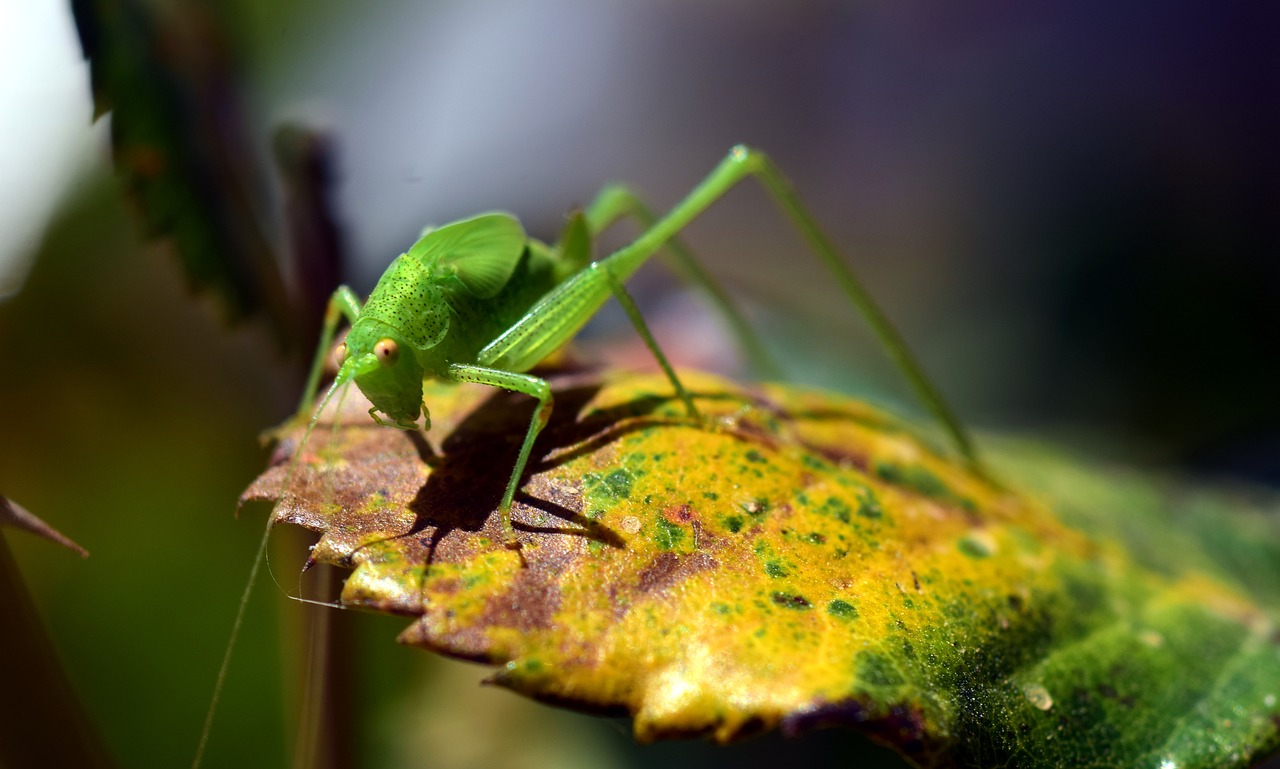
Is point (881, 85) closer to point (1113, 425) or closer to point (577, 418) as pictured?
point (1113, 425)

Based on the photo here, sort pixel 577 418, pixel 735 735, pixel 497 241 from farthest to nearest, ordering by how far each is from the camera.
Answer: pixel 497 241 → pixel 577 418 → pixel 735 735

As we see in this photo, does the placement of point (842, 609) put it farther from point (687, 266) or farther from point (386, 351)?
point (687, 266)

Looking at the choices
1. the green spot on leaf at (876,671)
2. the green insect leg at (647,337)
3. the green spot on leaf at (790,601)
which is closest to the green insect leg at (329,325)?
the green insect leg at (647,337)

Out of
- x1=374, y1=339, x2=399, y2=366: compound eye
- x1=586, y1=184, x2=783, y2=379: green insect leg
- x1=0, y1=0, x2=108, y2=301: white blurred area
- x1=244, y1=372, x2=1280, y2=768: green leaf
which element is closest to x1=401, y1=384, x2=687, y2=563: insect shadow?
x1=244, y1=372, x2=1280, y2=768: green leaf

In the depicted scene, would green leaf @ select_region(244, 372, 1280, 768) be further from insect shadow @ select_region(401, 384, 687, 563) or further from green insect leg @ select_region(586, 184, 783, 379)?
green insect leg @ select_region(586, 184, 783, 379)

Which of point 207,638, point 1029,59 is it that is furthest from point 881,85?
point 207,638

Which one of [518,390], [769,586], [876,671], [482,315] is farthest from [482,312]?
[876,671]
